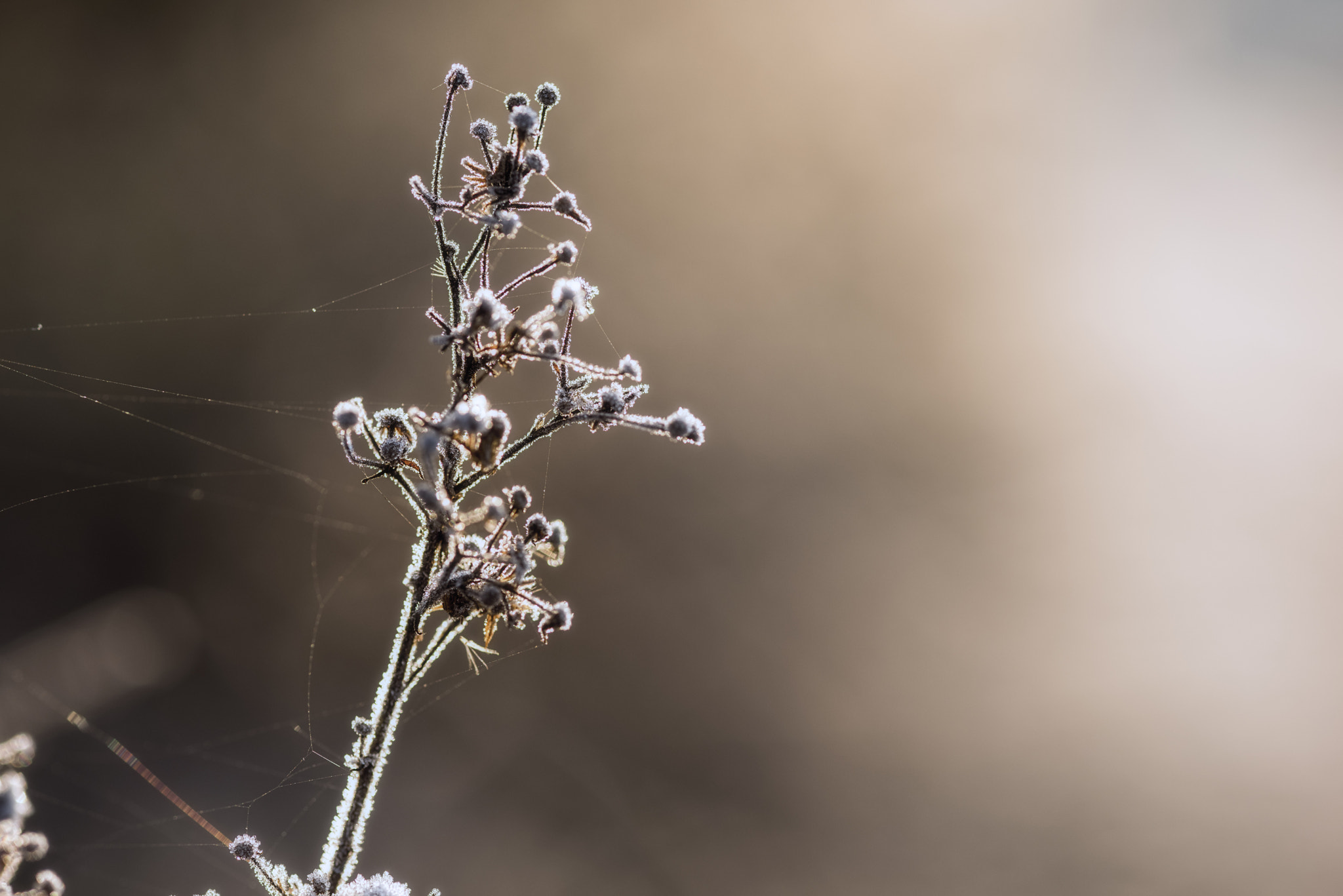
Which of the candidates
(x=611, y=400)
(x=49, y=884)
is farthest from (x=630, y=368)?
(x=49, y=884)

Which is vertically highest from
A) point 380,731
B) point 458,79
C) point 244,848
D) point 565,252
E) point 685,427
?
point 458,79

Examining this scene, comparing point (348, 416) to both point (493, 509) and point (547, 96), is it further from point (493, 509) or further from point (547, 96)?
point (547, 96)

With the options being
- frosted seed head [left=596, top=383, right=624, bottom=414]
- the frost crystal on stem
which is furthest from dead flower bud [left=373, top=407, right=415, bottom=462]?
frosted seed head [left=596, top=383, right=624, bottom=414]

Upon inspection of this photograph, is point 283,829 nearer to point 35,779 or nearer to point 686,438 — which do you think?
point 35,779


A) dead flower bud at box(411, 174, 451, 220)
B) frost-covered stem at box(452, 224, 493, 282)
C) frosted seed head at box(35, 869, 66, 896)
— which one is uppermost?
dead flower bud at box(411, 174, 451, 220)

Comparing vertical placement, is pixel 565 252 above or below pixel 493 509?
above

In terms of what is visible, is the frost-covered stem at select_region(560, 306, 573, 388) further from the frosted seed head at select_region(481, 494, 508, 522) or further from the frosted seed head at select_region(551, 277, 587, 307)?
the frosted seed head at select_region(481, 494, 508, 522)
